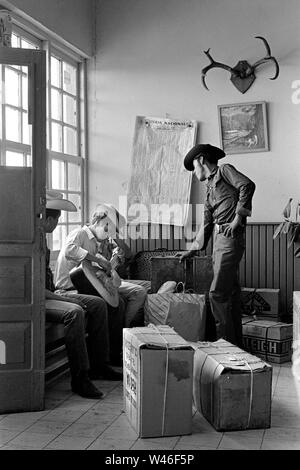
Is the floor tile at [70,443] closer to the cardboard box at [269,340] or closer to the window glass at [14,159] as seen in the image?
the cardboard box at [269,340]

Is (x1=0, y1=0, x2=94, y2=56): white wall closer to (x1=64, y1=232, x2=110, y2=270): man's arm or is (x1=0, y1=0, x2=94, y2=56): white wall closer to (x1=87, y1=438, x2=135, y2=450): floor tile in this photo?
(x1=64, y1=232, x2=110, y2=270): man's arm

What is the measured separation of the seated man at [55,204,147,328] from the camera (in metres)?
4.41

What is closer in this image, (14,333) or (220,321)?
(14,333)

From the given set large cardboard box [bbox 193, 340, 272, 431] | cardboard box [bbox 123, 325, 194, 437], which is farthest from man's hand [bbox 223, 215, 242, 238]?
cardboard box [bbox 123, 325, 194, 437]

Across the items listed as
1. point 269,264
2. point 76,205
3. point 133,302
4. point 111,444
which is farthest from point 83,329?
point 76,205

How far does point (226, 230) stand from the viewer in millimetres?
4605

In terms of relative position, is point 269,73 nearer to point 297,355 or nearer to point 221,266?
point 221,266

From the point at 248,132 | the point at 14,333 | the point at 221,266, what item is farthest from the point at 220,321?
the point at 248,132

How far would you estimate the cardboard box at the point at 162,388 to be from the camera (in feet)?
10.1

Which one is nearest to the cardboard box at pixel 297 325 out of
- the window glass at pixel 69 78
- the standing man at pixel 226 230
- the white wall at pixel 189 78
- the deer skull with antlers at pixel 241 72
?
the standing man at pixel 226 230

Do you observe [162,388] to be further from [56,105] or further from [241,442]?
[56,105]

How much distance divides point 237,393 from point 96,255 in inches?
72.0
